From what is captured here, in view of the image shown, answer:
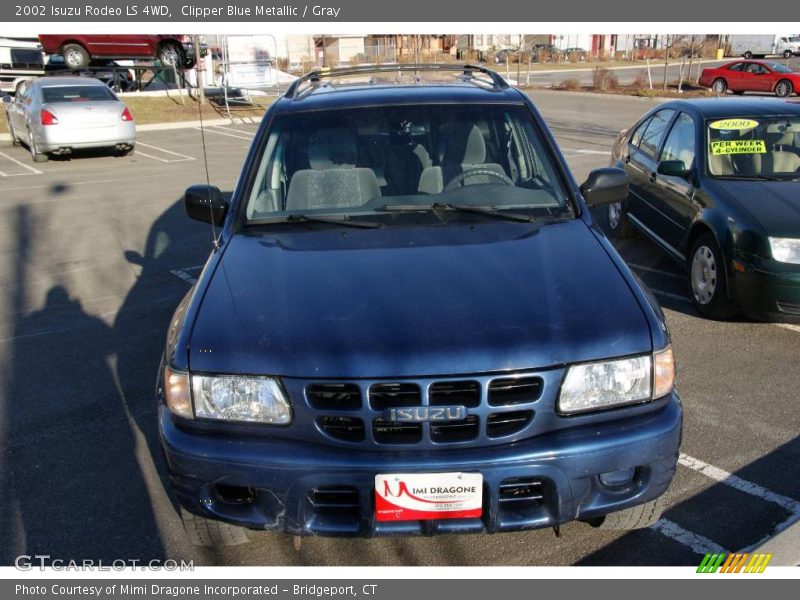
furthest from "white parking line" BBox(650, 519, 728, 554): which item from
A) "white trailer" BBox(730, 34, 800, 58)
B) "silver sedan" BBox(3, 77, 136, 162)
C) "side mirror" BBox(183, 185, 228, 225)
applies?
"white trailer" BBox(730, 34, 800, 58)

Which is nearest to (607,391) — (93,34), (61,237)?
(61,237)

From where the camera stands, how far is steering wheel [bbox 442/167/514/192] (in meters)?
4.14

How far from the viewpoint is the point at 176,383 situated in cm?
293

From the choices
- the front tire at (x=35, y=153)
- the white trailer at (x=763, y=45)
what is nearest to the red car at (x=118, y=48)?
the front tire at (x=35, y=153)

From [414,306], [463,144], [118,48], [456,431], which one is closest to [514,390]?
[456,431]

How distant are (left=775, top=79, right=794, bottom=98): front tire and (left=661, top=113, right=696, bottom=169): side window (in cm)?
2743

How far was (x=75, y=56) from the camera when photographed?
26219 mm

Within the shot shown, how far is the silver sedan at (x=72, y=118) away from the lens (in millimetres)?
15344

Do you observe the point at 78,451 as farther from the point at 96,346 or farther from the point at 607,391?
the point at 607,391

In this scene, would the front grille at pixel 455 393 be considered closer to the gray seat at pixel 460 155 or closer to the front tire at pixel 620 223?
the gray seat at pixel 460 155

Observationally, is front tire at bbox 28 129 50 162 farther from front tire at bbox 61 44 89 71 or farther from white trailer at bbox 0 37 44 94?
white trailer at bbox 0 37 44 94

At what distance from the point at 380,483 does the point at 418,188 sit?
184 centimetres

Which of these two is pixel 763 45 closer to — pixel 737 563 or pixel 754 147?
pixel 754 147

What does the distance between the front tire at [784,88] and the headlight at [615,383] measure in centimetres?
3238
